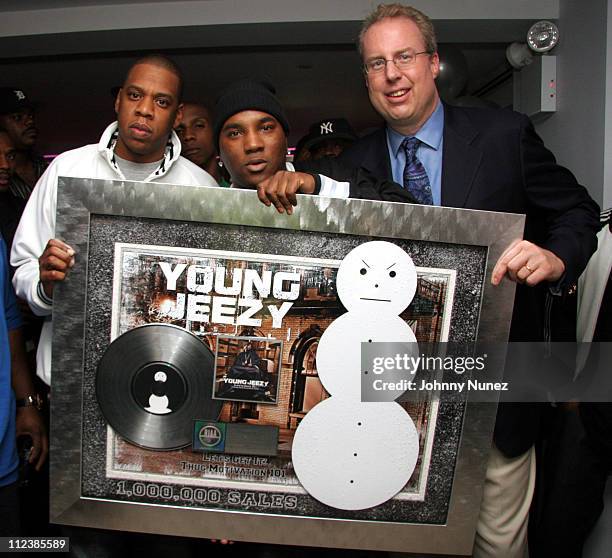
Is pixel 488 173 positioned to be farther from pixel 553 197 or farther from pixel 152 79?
pixel 152 79

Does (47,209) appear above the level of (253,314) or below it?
above

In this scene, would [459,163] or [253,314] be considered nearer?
[253,314]

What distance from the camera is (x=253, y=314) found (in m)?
1.19

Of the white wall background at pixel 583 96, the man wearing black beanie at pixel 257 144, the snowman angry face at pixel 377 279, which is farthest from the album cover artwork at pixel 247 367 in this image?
the white wall background at pixel 583 96

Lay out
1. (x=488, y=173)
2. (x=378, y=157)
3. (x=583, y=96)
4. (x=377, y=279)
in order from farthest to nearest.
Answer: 1. (x=583, y=96)
2. (x=378, y=157)
3. (x=488, y=173)
4. (x=377, y=279)

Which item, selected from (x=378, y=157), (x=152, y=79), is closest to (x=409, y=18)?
(x=378, y=157)

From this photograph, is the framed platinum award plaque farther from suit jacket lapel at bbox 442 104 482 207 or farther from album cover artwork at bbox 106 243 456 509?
suit jacket lapel at bbox 442 104 482 207

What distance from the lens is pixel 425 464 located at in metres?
1.25

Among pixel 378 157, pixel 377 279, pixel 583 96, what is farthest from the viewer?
pixel 583 96

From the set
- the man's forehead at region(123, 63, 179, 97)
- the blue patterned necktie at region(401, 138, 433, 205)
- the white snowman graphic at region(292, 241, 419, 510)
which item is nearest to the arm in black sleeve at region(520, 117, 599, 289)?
the blue patterned necktie at region(401, 138, 433, 205)

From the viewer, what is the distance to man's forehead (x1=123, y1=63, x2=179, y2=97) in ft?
5.37

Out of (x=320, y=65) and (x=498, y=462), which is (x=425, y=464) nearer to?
(x=498, y=462)

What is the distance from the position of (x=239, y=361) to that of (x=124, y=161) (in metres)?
0.71

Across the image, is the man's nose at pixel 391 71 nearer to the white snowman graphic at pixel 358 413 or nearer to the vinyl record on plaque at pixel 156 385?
the white snowman graphic at pixel 358 413
